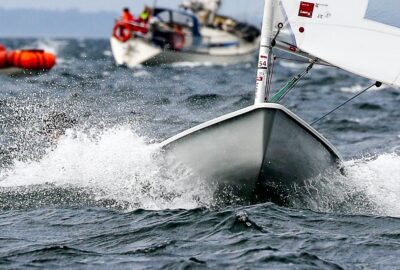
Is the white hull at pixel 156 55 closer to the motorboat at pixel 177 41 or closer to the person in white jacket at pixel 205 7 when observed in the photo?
the motorboat at pixel 177 41

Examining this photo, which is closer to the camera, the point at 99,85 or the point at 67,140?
Result: the point at 67,140

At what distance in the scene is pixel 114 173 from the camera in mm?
9617

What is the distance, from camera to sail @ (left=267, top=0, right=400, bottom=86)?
27.2 ft

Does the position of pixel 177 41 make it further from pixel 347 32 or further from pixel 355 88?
pixel 347 32

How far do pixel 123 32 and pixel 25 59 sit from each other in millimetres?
12396

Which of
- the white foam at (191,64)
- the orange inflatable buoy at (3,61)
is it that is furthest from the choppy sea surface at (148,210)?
the white foam at (191,64)

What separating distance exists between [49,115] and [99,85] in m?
9.49

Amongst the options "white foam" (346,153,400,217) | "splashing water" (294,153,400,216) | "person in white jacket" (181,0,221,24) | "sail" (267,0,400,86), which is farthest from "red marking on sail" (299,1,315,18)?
"person in white jacket" (181,0,221,24)

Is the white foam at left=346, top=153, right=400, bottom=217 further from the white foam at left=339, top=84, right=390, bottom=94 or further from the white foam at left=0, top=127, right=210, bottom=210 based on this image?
the white foam at left=339, top=84, right=390, bottom=94

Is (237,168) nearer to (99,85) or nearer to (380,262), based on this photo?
(380,262)

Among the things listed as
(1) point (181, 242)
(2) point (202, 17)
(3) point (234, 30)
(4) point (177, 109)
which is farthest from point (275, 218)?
(2) point (202, 17)

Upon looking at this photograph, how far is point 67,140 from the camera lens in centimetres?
1063

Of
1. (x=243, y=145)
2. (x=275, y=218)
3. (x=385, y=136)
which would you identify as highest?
(x=243, y=145)

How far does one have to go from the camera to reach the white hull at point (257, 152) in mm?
8172
